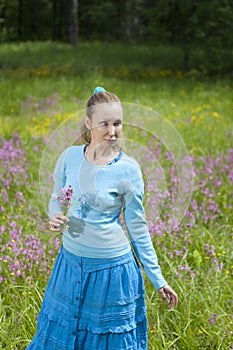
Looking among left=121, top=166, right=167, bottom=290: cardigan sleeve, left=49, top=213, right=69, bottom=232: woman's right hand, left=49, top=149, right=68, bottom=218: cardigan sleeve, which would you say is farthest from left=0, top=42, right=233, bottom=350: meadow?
left=49, top=213, right=69, bottom=232: woman's right hand

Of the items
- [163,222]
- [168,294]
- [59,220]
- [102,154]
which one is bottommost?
[163,222]

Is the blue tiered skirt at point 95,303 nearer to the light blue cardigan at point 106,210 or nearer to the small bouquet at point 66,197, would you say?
the light blue cardigan at point 106,210

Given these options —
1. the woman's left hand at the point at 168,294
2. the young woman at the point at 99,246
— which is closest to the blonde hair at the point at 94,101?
the young woman at the point at 99,246


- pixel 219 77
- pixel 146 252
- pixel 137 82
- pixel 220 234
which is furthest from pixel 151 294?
pixel 219 77

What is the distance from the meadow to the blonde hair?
14 centimetres

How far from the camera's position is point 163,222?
4445 mm

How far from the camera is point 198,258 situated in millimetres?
4191

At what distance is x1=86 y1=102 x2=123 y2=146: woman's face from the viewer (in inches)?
85.5

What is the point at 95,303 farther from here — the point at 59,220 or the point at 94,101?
the point at 94,101

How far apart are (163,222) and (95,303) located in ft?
7.21

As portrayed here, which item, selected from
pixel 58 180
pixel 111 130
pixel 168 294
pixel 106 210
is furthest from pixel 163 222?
pixel 111 130

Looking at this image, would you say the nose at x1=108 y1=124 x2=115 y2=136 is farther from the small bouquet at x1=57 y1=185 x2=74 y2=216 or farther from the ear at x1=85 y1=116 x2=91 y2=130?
the small bouquet at x1=57 y1=185 x2=74 y2=216

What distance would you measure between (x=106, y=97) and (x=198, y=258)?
89.8 inches

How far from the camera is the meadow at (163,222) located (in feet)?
10.8
